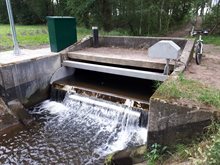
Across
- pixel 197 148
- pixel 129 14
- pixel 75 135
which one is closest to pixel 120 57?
pixel 75 135

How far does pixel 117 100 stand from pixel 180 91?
2.36 metres

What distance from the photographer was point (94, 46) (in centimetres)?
836

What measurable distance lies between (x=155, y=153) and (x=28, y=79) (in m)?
4.42

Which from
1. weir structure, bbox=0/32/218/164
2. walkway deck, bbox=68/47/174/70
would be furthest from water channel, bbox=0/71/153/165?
walkway deck, bbox=68/47/174/70

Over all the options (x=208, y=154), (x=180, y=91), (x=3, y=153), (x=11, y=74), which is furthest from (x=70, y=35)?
(x=208, y=154)

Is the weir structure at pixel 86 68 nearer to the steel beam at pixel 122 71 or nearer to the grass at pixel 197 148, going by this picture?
the steel beam at pixel 122 71

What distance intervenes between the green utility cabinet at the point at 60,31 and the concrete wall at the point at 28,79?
0.50 m

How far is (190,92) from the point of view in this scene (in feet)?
12.1

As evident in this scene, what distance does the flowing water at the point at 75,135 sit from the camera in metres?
4.36

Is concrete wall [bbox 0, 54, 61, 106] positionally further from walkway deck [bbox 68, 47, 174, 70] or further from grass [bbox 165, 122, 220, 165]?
Answer: grass [bbox 165, 122, 220, 165]

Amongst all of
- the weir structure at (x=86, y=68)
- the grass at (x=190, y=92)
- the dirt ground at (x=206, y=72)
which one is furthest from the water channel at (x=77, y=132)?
the grass at (x=190, y=92)

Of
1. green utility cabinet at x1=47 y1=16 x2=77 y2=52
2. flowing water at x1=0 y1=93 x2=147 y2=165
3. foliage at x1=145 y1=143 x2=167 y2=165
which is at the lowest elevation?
flowing water at x1=0 y1=93 x2=147 y2=165

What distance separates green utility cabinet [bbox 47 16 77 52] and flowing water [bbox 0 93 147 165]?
202cm

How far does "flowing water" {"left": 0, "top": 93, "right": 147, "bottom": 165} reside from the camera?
4.36m
